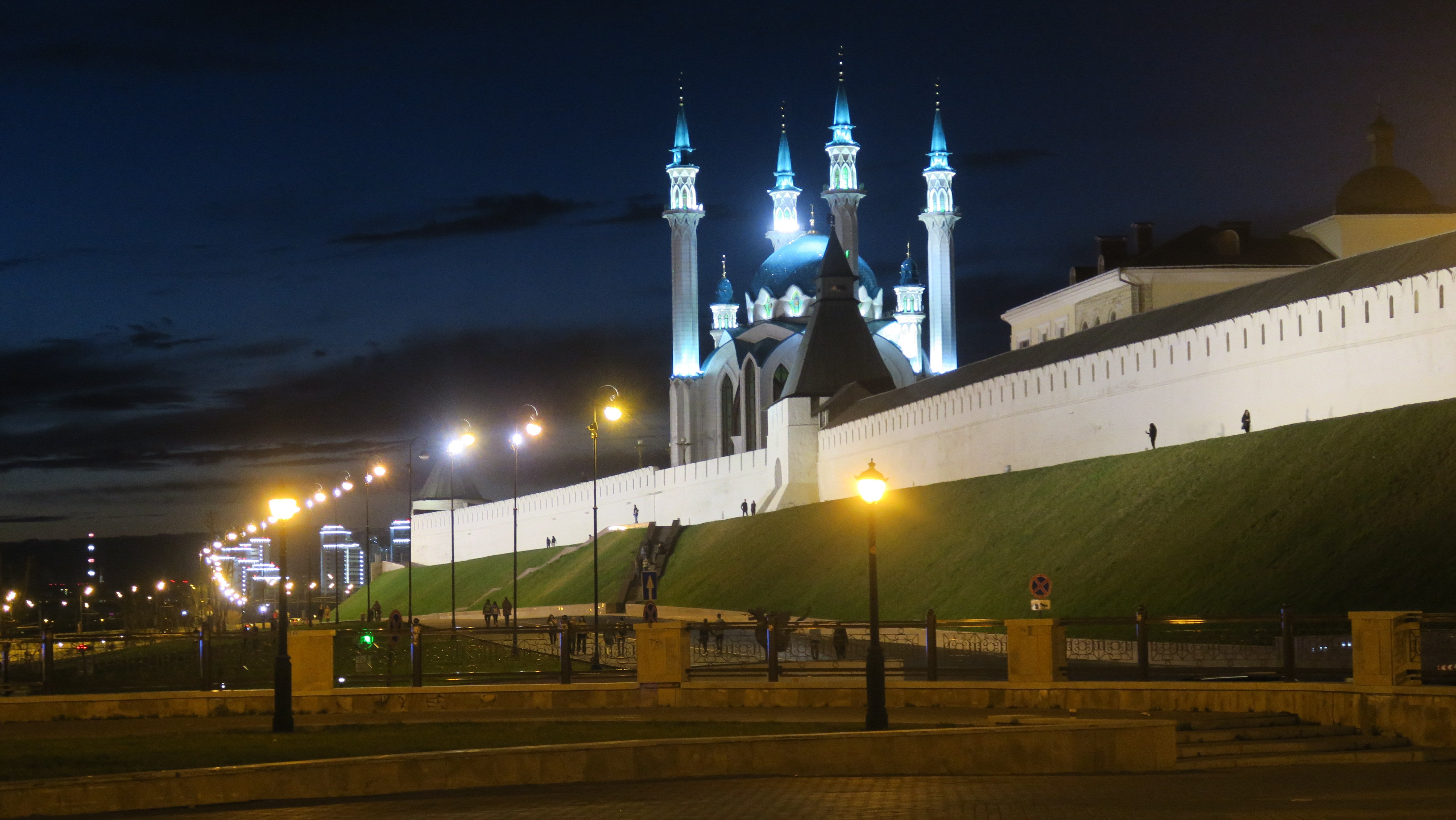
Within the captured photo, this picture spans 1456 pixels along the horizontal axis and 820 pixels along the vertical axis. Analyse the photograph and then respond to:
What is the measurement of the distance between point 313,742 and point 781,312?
3035 inches

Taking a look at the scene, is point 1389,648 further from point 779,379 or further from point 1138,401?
point 779,379

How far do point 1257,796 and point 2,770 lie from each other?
813cm

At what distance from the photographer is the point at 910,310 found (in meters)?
90.7

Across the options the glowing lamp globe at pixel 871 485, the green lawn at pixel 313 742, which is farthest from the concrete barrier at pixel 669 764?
the glowing lamp globe at pixel 871 485

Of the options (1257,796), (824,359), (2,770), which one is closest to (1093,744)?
(1257,796)

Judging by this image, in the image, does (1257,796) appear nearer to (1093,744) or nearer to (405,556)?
(1093,744)

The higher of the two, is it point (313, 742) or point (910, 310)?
point (910, 310)

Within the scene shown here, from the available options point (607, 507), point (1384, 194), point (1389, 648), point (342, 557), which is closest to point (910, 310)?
Result: point (607, 507)

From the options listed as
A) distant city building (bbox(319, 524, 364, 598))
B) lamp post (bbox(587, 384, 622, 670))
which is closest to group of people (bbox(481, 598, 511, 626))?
lamp post (bbox(587, 384, 622, 670))

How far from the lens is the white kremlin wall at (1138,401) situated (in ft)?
104

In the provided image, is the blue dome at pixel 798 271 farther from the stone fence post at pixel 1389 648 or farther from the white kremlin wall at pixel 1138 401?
the stone fence post at pixel 1389 648

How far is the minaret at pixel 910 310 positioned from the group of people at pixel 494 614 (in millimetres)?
33741

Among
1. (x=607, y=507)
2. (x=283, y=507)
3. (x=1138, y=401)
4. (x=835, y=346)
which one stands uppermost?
(x=835, y=346)

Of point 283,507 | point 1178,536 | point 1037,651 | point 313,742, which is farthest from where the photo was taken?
point 1178,536
